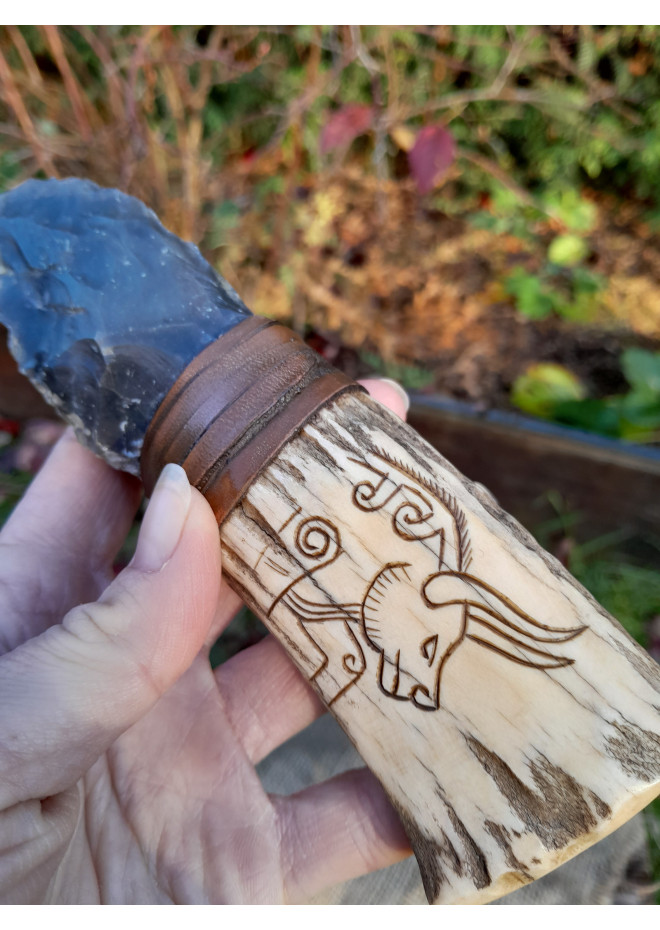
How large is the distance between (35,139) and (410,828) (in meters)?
2.20

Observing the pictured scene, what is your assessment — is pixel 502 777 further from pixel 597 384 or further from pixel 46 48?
pixel 46 48

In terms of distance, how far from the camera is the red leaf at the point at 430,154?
2160 mm

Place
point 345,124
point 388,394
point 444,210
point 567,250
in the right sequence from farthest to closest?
1. point 444,210
2. point 567,250
3. point 345,124
4. point 388,394

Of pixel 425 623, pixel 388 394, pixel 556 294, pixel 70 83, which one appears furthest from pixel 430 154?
pixel 425 623

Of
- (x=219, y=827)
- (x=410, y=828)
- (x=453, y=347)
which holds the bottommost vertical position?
(x=219, y=827)

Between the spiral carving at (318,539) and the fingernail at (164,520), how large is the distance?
21 centimetres

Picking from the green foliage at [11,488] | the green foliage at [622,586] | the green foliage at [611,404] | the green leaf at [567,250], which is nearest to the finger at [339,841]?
the green foliage at [622,586]

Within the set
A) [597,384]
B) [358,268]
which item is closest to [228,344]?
[358,268]

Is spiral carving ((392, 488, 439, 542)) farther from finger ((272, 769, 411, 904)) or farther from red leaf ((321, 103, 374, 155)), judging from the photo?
Result: red leaf ((321, 103, 374, 155))

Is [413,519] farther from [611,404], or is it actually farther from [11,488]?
[11,488]

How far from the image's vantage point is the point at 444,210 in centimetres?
296

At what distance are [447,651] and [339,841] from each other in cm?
59

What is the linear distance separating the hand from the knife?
0.15 m

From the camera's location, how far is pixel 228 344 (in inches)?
46.0
